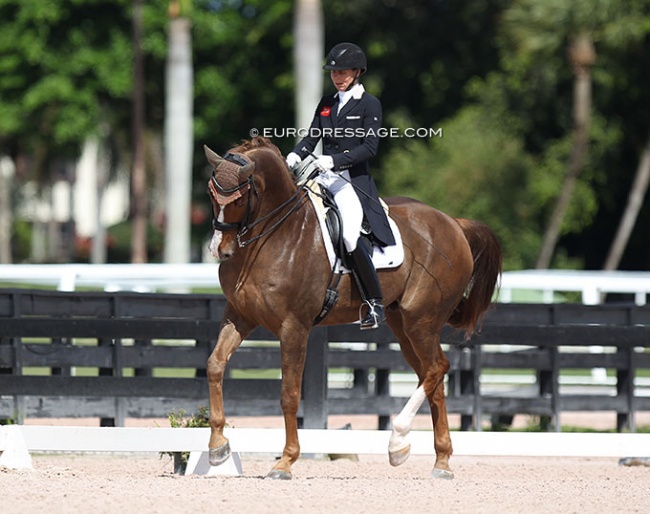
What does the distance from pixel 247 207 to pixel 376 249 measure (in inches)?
42.5

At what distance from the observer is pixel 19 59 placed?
40.7 meters

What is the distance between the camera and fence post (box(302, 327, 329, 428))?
10828 millimetres

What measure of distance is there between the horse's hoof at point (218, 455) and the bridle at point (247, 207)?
129cm

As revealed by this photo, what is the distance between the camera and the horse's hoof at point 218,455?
28.1 feet

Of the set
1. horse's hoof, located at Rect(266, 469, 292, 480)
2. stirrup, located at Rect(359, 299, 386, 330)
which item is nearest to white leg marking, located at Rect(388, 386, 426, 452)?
stirrup, located at Rect(359, 299, 386, 330)

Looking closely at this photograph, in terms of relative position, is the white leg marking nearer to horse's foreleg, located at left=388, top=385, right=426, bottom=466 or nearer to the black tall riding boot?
horse's foreleg, located at left=388, top=385, right=426, bottom=466

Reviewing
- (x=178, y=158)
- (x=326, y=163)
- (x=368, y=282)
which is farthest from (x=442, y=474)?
(x=178, y=158)

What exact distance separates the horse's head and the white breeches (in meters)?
0.54

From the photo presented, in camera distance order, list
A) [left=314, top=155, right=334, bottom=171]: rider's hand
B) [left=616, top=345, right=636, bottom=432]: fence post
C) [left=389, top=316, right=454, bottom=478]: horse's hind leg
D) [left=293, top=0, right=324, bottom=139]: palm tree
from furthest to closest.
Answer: [left=293, top=0, right=324, bottom=139]: palm tree, [left=616, top=345, right=636, bottom=432]: fence post, [left=389, top=316, right=454, bottom=478]: horse's hind leg, [left=314, top=155, right=334, bottom=171]: rider's hand

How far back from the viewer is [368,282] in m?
8.89

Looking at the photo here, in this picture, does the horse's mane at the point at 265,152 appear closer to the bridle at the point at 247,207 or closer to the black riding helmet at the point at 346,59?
the bridle at the point at 247,207

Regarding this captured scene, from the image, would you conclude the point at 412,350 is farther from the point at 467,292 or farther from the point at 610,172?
the point at 610,172

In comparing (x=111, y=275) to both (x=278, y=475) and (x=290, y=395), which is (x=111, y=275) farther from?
(x=278, y=475)

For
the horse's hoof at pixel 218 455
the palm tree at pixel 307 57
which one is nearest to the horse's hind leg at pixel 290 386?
the horse's hoof at pixel 218 455
